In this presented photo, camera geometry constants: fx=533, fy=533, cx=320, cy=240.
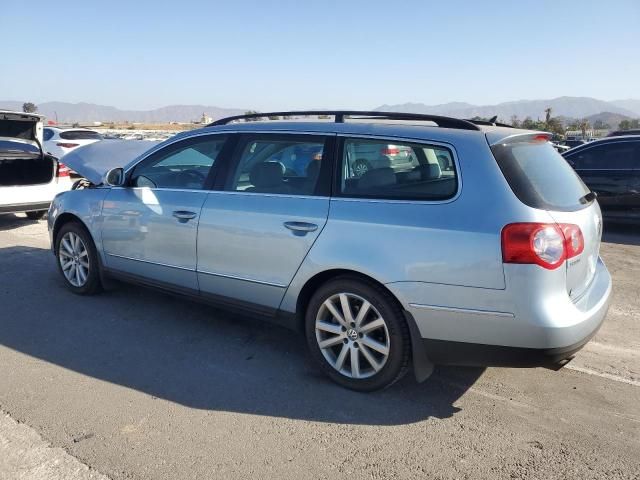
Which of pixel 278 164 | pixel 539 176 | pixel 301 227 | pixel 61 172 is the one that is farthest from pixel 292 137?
pixel 61 172

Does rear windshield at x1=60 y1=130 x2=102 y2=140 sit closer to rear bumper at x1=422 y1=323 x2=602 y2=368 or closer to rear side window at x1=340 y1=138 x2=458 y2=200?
rear side window at x1=340 y1=138 x2=458 y2=200

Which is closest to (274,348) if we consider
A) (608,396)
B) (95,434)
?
(95,434)

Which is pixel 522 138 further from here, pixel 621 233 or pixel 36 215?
pixel 36 215

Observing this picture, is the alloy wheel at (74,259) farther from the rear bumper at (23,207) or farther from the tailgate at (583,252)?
the tailgate at (583,252)

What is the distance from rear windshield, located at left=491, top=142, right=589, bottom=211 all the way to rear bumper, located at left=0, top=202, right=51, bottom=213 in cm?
777

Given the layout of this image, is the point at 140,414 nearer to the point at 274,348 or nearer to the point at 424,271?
the point at 274,348

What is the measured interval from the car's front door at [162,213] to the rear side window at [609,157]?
23.0 ft

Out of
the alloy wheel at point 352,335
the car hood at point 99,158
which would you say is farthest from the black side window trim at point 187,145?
the alloy wheel at point 352,335

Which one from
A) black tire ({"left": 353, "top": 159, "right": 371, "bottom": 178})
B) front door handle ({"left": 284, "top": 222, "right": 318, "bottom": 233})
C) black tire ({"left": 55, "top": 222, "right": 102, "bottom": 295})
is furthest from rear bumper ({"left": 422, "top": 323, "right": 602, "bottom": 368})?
black tire ({"left": 55, "top": 222, "right": 102, "bottom": 295})

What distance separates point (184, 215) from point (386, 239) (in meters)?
1.77

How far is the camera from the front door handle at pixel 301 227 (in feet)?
11.2

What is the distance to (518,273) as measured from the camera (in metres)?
2.78

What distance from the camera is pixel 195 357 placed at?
3887mm

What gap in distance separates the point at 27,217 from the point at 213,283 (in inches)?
283
